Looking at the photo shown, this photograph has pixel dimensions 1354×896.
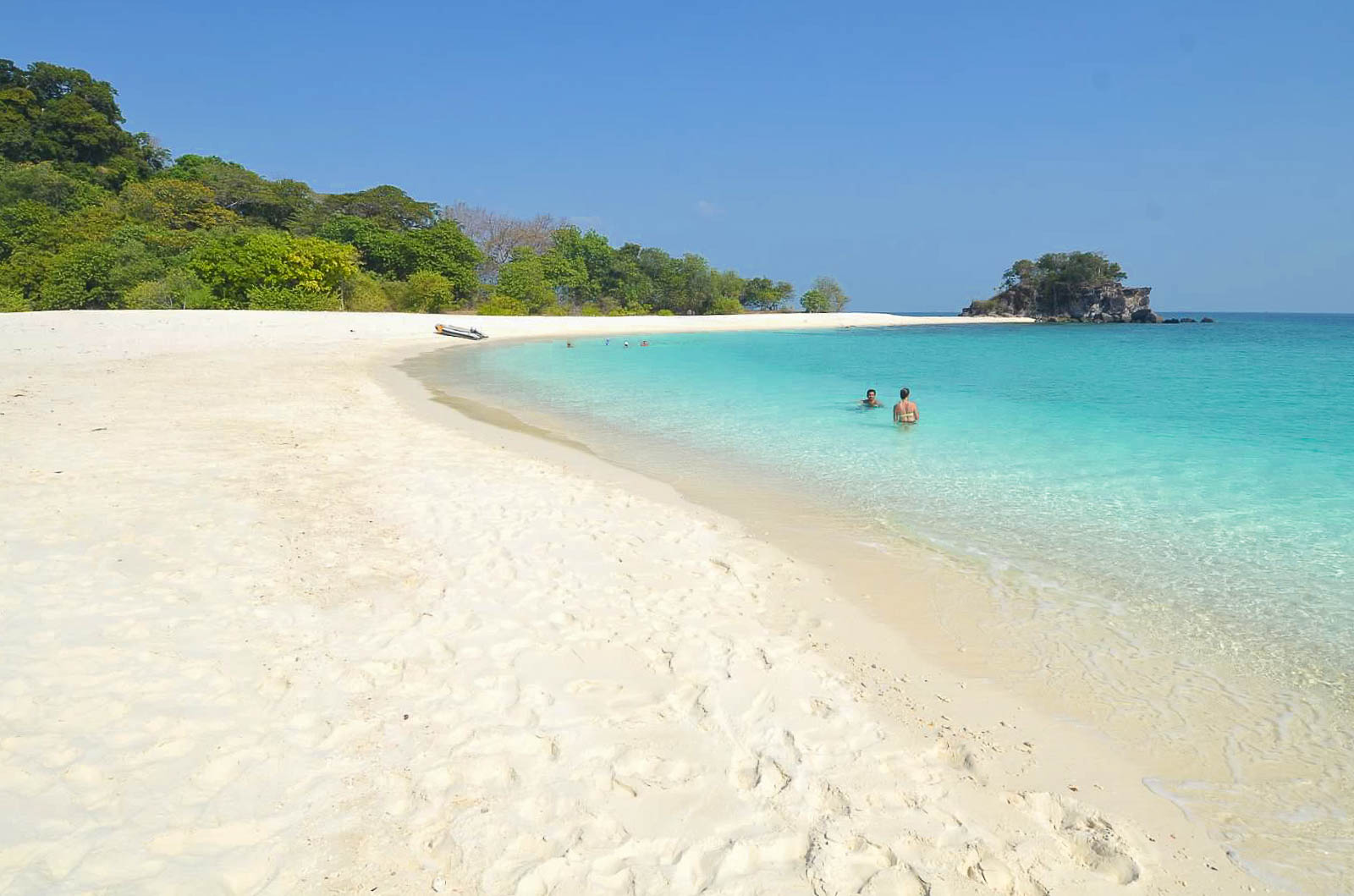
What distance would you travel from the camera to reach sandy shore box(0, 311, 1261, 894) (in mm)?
2617

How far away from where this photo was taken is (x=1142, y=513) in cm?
781

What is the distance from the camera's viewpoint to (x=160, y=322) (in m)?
25.8

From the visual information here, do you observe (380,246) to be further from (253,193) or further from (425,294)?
(253,193)

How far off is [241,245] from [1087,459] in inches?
1686

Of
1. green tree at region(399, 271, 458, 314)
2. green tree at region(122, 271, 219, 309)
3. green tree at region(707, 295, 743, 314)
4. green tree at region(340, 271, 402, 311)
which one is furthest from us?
green tree at region(707, 295, 743, 314)

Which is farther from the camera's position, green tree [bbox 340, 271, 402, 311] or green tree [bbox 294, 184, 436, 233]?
green tree [bbox 294, 184, 436, 233]

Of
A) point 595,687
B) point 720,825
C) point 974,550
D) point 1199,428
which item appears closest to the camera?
point 720,825

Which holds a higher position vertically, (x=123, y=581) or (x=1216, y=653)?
(x=123, y=581)

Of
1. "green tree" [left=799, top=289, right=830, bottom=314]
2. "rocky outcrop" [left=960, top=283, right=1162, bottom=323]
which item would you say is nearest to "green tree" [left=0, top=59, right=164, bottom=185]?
"green tree" [left=799, top=289, right=830, bottom=314]

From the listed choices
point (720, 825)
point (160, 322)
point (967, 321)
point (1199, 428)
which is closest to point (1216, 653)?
point (720, 825)

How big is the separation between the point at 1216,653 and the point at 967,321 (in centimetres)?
9796

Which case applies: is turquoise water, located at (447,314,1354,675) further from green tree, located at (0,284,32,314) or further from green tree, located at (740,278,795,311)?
green tree, located at (740,278,795,311)

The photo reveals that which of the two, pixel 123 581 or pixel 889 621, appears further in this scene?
pixel 889 621

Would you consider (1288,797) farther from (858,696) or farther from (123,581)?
(123,581)
